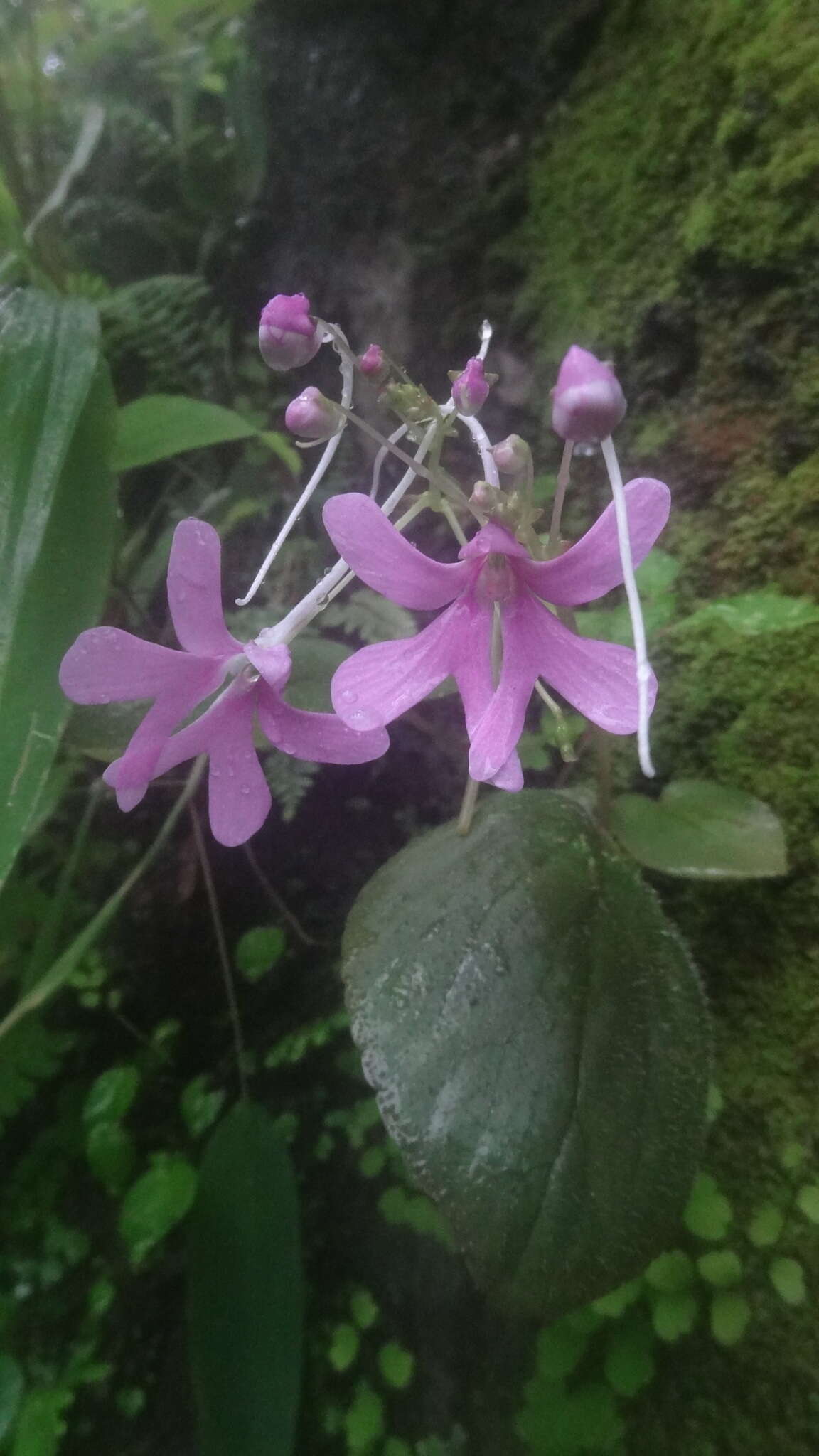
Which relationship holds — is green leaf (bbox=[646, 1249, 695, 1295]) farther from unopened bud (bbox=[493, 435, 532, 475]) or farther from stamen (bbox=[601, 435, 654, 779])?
unopened bud (bbox=[493, 435, 532, 475])

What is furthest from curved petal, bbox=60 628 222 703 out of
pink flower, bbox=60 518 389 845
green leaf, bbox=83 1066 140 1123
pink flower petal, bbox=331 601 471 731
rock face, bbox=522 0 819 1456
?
green leaf, bbox=83 1066 140 1123

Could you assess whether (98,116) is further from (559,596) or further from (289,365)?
(559,596)

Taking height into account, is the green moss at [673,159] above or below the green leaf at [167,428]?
above

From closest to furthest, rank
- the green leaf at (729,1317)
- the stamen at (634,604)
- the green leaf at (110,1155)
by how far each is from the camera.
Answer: the stamen at (634,604) < the green leaf at (729,1317) < the green leaf at (110,1155)

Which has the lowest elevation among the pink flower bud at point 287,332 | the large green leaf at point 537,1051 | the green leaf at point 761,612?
the large green leaf at point 537,1051

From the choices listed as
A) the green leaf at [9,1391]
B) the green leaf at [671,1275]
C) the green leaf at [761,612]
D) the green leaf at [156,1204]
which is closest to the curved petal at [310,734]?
the green leaf at [761,612]

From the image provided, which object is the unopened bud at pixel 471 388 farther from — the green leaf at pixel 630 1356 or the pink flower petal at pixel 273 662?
the green leaf at pixel 630 1356

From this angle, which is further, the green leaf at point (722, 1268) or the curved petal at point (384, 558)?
the green leaf at point (722, 1268)

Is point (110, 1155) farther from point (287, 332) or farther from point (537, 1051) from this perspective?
point (287, 332)
